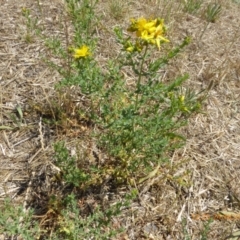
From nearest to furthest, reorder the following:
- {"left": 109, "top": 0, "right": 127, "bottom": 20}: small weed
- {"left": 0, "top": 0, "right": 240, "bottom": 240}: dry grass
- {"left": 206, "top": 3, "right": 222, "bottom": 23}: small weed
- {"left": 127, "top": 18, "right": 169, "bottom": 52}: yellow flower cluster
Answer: {"left": 127, "top": 18, "right": 169, "bottom": 52}: yellow flower cluster
{"left": 0, "top": 0, "right": 240, "bottom": 240}: dry grass
{"left": 109, "top": 0, "right": 127, "bottom": 20}: small weed
{"left": 206, "top": 3, "right": 222, "bottom": 23}: small weed

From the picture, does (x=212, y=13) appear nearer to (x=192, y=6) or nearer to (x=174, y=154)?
(x=192, y=6)

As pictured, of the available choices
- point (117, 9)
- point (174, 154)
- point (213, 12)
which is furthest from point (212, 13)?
point (174, 154)

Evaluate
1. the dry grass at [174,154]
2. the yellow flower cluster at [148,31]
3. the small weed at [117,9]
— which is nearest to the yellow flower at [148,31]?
the yellow flower cluster at [148,31]

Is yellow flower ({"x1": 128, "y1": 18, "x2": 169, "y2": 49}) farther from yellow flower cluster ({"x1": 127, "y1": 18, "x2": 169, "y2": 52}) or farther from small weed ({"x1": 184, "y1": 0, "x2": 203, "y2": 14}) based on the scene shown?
small weed ({"x1": 184, "y1": 0, "x2": 203, "y2": 14})

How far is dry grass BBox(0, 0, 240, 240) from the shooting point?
1.81 meters

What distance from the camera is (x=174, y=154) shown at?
2.02 meters

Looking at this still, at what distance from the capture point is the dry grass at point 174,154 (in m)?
1.81

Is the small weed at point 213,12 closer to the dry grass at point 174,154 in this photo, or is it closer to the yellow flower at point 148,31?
the dry grass at point 174,154

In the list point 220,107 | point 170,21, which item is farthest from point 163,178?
point 170,21

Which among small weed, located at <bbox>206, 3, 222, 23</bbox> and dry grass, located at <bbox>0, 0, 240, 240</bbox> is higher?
small weed, located at <bbox>206, 3, 222, 23</bbox>

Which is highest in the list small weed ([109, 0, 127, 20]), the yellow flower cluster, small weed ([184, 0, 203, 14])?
→ the yellow flower cluster

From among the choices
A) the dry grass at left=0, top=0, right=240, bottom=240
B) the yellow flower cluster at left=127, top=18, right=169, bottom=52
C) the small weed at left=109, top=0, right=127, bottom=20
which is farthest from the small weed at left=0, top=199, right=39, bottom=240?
the small weed at left=109, top=0, right=127, bottom=20

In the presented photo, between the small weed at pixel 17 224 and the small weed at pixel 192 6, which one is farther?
the small weed at pixel 192 6

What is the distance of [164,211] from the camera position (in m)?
1.81
